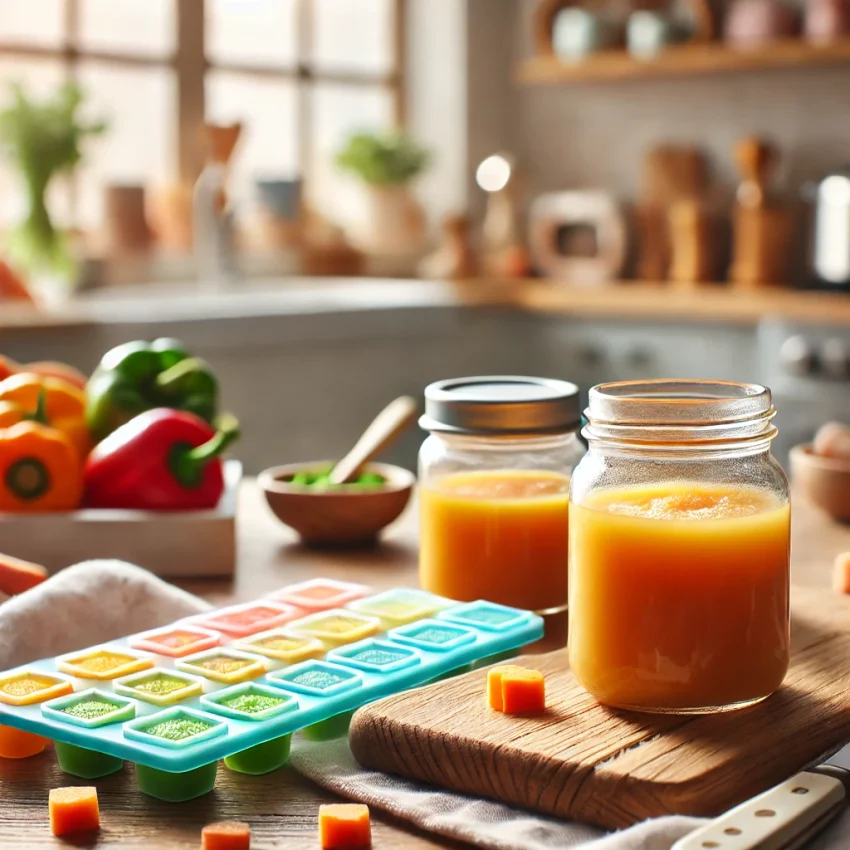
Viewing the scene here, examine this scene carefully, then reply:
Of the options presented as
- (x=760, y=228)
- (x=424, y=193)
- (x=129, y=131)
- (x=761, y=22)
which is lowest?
(x=760, y=228)

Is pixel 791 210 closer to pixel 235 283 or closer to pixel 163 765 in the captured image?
pixel 235 283

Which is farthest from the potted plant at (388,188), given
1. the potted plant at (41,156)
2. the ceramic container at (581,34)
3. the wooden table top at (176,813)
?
the wooden table top at (176,813)

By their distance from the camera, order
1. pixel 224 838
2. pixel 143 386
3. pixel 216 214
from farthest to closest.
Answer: pixel 216 214
pixel 143 386
pixel 224 838

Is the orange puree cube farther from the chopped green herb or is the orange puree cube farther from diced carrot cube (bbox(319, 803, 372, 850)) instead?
the chopped green herb

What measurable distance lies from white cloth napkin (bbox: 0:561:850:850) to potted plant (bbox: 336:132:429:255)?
3.27 m

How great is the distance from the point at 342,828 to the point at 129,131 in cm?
337

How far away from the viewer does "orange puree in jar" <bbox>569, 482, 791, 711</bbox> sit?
79 centimetres

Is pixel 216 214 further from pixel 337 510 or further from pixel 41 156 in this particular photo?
pixel 337 510

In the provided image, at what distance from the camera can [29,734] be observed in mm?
795

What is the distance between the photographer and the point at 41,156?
3.22m

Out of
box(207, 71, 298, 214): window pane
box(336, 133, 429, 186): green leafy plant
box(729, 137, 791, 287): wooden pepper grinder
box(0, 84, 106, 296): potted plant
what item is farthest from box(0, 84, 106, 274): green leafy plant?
box(729, 137, 791, 287): wooden pepper grinder

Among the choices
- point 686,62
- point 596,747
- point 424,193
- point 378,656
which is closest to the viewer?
point 596,747

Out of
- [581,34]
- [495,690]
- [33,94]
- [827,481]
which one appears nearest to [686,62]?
[581,34]

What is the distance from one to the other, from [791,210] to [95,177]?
79.1 inches
